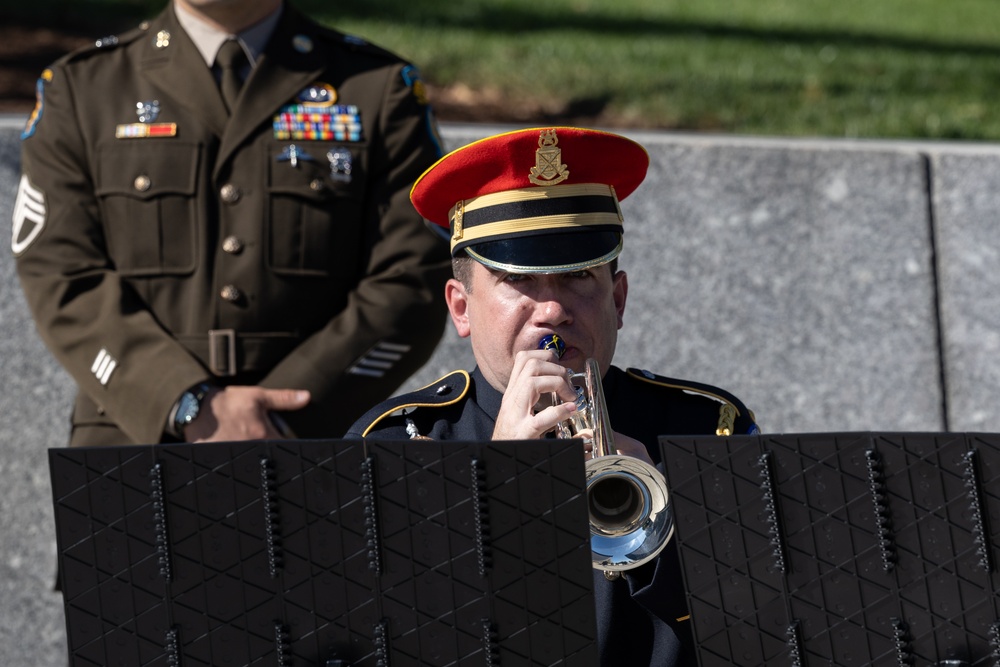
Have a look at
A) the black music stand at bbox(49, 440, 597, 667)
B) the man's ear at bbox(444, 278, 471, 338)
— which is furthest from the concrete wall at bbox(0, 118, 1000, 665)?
the black music stand at bbox(49, 440, 597, 667)

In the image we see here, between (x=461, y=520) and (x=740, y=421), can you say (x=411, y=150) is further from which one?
(x=461, y=520)

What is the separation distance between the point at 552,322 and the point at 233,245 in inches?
48.9

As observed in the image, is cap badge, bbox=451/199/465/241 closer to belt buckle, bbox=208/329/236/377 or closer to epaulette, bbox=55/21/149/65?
belt buckle, bbox=208/329/236/377

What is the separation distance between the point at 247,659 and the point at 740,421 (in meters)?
1.25

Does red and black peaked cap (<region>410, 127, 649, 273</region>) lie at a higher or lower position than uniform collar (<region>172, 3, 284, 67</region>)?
lower

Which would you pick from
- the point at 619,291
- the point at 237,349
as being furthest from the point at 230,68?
the point at 619,291

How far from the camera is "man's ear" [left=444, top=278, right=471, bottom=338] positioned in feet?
10.0

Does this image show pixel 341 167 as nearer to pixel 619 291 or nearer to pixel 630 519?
pixel 619 291

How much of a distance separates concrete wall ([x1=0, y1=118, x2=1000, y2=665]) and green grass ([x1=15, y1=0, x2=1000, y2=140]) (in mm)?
1411

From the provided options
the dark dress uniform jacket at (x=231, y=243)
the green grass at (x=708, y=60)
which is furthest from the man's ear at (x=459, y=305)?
the green grass at (x=708, y=60)

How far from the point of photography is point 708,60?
7992 millimetres

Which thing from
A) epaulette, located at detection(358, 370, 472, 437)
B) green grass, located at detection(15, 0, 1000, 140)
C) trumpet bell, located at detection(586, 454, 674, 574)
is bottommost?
trumpet bell, located at detection(586, 454, 674, 574)

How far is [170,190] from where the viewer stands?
382 cm

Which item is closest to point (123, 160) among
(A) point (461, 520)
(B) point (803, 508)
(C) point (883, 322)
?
(A) point (461, 520)
